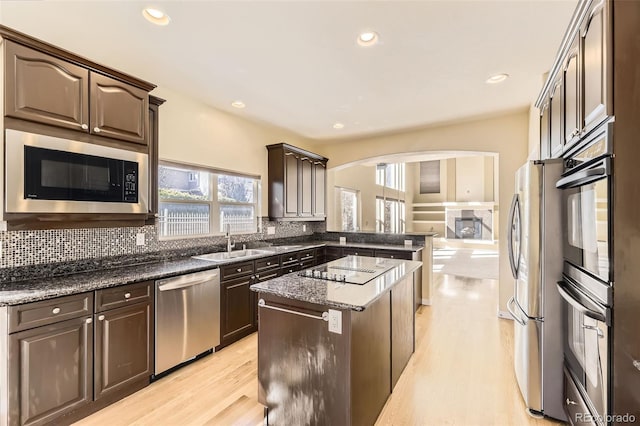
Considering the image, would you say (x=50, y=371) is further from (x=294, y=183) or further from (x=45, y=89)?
(x=294, y=183)

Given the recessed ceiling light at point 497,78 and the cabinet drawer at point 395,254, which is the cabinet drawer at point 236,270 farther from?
the recessed ceiling light at point 497,78

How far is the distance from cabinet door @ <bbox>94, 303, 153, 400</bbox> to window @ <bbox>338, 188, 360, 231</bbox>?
4880mm

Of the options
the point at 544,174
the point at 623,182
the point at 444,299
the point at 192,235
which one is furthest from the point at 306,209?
the point at 623,182

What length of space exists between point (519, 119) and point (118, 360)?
5.17 m

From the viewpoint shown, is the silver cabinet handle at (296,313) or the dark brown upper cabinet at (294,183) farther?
the dark brown upper cabinet at (294,183)

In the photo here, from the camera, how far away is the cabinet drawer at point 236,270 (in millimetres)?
3020

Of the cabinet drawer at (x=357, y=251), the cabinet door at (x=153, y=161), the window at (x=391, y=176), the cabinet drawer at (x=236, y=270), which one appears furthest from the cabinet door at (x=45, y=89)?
the window at (x=391, y=176)

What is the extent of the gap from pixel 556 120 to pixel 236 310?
3.37 meters

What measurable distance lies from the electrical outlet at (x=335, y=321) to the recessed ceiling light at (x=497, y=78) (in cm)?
278

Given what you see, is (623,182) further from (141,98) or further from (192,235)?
(192,235)

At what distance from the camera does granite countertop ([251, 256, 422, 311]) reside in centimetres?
164

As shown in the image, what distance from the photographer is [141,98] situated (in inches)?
97.7

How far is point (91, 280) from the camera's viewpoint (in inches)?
84.3

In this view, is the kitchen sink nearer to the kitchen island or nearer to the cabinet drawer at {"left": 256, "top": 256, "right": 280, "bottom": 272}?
the cabinet drawer at {"left": 256, "top": 256, "right": 280, "bottom": 272}
